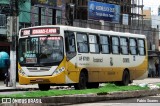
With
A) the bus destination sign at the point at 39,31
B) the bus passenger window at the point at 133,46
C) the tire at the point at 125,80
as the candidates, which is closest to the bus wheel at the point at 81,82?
the bus destination sign at the point at 39,31

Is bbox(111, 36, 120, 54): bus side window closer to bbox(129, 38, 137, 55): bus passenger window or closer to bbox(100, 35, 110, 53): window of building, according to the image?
bbox(100, 35, 110, 53): window of building

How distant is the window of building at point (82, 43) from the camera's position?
22375 mm

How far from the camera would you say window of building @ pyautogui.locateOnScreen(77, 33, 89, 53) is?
73.4ft

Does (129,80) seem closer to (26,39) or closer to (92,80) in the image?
(92,80)

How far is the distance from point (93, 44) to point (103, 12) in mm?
32386

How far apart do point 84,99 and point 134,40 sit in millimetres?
11441

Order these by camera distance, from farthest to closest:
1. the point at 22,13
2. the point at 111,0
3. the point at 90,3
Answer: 1. the point at 111,0
2. the point at 90,3
3. the point at 22,13

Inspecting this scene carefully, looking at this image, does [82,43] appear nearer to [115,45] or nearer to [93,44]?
[93,44]

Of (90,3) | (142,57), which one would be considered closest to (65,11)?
(90,3)

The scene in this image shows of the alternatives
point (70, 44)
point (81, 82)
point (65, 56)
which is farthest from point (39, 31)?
point (81, 82)

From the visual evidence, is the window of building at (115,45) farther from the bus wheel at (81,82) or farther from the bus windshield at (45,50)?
the bus windshield at (45,50)

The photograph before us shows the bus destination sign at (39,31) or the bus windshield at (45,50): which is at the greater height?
the bus destination sign at (39,31)

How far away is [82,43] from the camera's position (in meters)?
22.5

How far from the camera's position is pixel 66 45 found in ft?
69.9
